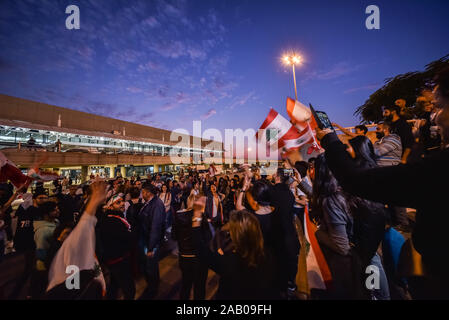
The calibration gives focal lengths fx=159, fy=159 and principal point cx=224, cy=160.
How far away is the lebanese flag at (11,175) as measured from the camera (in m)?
3.90

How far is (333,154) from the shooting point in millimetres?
1084

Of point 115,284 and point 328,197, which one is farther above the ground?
point 328,197

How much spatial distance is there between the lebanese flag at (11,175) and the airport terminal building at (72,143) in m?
3.54

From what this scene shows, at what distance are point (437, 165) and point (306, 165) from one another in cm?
413

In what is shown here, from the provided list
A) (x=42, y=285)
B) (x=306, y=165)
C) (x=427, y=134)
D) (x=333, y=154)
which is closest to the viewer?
(x=333, y=154)

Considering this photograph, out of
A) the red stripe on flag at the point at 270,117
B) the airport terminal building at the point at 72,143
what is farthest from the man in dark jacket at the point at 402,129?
the airport terminal building at the point at 72,143

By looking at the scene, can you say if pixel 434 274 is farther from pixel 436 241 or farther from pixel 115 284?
pixel 115 284

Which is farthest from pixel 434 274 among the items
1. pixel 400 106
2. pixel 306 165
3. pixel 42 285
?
pixel 42 285

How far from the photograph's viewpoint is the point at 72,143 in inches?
902

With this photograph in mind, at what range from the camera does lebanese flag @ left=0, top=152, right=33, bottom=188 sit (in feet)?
12.8

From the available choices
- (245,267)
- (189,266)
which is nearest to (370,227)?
(245,267)

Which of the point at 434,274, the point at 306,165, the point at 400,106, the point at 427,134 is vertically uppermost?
the point at 400,106

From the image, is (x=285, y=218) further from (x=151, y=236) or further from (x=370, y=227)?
(x=151, y=236)

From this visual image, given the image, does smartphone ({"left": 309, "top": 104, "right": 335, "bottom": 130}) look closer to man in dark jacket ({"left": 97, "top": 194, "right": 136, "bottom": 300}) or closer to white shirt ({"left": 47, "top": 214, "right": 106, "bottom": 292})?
white shirt ({"left": 47, "top": 214, "right": 106, "bottom": 292})
